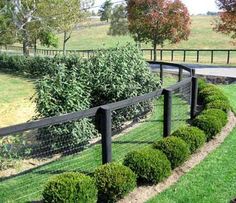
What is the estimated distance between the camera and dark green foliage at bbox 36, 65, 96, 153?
7.50 meters

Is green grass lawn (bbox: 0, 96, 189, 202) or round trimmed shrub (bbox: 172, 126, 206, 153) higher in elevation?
round trimmed shrub (bbox: 172, 126, 206, 153)

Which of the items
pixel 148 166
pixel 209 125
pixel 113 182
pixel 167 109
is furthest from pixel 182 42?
pixel 113 182

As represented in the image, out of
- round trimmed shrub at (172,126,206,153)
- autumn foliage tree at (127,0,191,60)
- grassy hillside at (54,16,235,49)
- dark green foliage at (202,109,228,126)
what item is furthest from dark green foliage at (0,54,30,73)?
round trimmed shrub at (172,126,206,153)

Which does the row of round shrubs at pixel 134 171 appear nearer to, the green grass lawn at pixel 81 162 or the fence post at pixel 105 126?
the fence post at pixel 105 126

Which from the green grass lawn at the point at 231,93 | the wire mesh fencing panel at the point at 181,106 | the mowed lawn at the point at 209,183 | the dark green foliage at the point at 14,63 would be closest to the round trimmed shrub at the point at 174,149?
the mowed lawn at the point at 209,183

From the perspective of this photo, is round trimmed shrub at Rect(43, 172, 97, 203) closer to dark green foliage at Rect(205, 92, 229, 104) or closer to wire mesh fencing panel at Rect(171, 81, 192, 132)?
wire mesh fencing panel at Rect(171, 81, 192, 132)

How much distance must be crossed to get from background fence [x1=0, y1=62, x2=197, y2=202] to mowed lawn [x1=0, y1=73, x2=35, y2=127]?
2292 mm

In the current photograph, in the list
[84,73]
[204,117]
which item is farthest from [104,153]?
[84,73]

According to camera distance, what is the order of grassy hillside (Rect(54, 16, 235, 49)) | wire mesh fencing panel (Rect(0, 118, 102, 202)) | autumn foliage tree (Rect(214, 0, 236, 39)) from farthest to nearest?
grassy hillside (Rect(54, 16, 235, 49)), autumn foliage tree (Rect(214, 0, 236, 39)), wire mesh fencing panel (Rect(0, 118, 102, 202))

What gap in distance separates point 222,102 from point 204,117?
5.20 feet

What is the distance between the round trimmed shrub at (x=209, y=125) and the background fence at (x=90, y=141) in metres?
0.67

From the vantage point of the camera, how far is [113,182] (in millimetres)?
5039

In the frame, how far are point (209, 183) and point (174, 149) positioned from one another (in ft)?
2.45

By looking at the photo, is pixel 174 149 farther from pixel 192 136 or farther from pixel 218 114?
pixel 218 114
